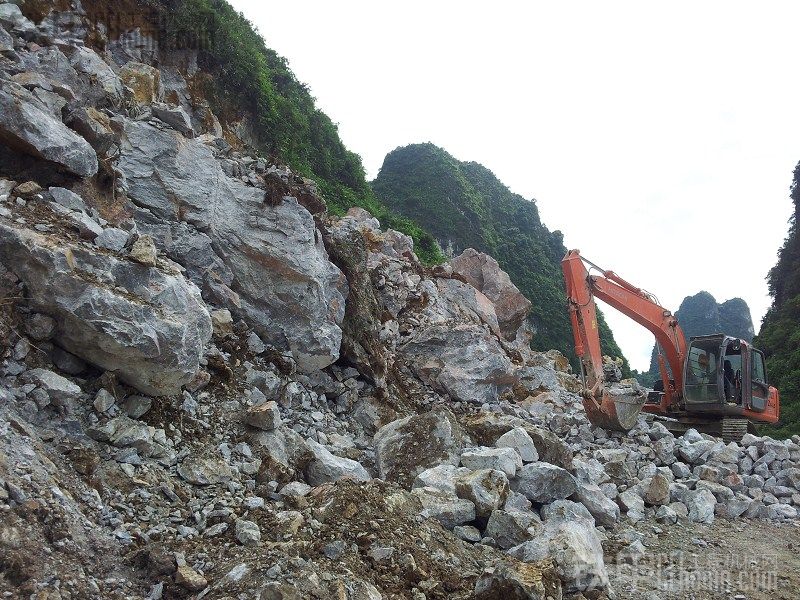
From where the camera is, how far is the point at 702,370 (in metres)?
11.6

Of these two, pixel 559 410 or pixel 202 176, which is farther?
pixel 559 410

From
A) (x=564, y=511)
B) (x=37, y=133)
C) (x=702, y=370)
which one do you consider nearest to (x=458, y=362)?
(x=564, y=511)

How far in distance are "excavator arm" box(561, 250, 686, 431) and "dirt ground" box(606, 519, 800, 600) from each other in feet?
10.5

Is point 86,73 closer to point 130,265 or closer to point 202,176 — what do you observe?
point 202,176

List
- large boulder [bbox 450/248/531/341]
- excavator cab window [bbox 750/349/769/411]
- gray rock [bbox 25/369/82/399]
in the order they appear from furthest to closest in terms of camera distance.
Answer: large boulder [bbox 450/248/531/341]
excavator cab window [bbox 750/349/769/411]
gray rock [bbox 25/369/82/399]

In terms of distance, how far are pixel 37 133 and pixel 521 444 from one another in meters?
6.20

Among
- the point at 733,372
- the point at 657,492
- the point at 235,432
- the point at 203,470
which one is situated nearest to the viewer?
the point at 203,470

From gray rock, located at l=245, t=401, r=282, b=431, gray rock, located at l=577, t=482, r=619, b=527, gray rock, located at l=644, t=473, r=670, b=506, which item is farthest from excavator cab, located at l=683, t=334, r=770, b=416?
gray rock, located at l=245, t=401, r=282, b=431

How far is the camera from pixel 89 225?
15.2 feet

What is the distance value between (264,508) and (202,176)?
495cm

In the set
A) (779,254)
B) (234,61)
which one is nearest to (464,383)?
(234,61)

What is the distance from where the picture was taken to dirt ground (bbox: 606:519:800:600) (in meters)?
4.40

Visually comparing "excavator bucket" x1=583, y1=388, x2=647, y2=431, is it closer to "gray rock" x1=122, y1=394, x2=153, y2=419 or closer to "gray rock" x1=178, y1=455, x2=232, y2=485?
"gray rock" x1=178, y1=455, x2=232, y2=485

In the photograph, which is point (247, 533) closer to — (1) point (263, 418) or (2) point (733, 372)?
(1) point (263, 418)
